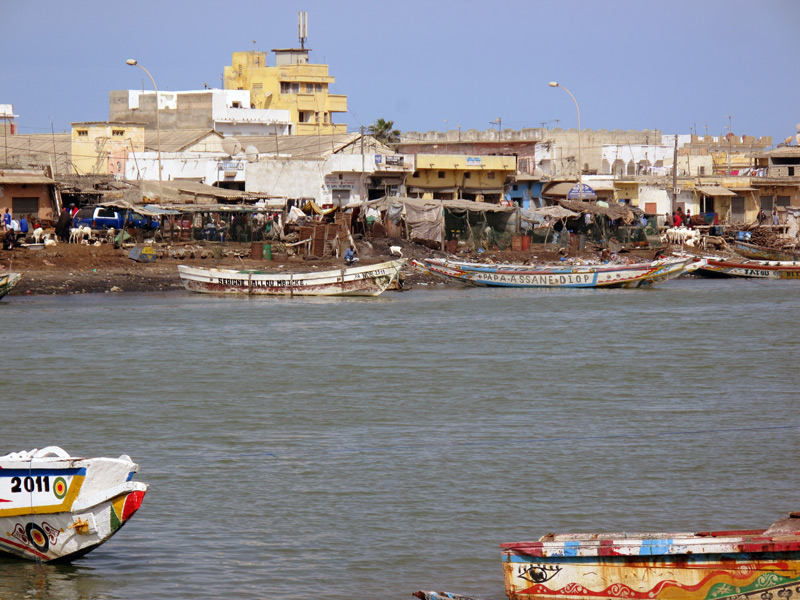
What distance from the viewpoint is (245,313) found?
30719 millimetres

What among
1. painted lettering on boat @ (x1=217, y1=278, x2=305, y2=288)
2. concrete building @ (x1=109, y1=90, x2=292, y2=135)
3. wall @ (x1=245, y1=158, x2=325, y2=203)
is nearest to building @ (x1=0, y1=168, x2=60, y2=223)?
painted lettering on boat @ (x1=217, y1=278, x2=305, y2=288)

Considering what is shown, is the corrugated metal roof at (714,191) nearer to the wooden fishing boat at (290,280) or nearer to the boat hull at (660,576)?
the wooden fishing boat at (290,280)

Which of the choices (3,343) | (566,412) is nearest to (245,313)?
(3,343)

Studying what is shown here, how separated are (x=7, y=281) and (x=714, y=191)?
1442 inches

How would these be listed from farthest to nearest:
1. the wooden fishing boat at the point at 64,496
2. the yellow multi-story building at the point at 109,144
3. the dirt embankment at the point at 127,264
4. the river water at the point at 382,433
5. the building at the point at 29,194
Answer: the yellow multi-story building at the point at 109,144 → the building at the point at 29,194 → the dirt embankment at the point at 127,264 → the river water at the point at 382,433 → the wooden fishing boat at the point at 64,496

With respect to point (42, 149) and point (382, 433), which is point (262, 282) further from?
point (42, 149)

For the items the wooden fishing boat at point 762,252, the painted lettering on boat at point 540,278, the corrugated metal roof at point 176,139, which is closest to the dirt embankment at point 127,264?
the painted lettering on boat at point 540,278

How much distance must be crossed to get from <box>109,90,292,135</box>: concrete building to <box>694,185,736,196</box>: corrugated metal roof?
24241 millimetres

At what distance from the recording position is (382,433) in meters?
14.9

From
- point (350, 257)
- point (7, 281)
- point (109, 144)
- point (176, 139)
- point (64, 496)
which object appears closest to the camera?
point (64, 496)

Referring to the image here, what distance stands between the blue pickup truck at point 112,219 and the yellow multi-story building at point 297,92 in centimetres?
2963

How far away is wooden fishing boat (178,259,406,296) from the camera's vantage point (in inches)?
1303

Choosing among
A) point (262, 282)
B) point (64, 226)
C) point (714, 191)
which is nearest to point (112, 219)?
point (64, 226)

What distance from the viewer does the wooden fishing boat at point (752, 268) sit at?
135 ft
